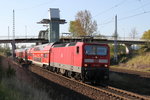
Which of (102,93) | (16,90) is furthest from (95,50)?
(16,90)

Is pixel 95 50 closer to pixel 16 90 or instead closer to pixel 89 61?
pixel 89 61

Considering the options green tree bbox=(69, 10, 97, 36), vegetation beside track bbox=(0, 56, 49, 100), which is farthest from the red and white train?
green tree bbox=(69, 10, 97, 36)

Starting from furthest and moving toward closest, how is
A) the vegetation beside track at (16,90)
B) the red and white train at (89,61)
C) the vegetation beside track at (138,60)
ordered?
the vegetation beside track at (138,60) → the red and white train at (89,61) → the vegetation beside track at (16,90)

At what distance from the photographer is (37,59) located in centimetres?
3459

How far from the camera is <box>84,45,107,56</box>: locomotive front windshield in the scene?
17.7 m

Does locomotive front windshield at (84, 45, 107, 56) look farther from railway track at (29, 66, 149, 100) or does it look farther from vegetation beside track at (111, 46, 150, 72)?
vegetation beside track at (111, 46, 150, 72)

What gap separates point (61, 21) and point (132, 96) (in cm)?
6592

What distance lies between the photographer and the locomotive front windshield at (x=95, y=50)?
58.0 feet

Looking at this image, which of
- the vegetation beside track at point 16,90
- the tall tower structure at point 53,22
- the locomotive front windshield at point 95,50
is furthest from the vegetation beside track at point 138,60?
the tall tower structure at point 53,22

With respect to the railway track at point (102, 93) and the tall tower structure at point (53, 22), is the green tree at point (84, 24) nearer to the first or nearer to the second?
the tall tower structure at point (53, 22)

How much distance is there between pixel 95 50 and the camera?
18.0 meters

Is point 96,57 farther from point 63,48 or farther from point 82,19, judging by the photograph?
point 82,19

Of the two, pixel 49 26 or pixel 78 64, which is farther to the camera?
pixel 49 26

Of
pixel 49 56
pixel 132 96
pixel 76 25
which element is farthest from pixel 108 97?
pixel 76 25
